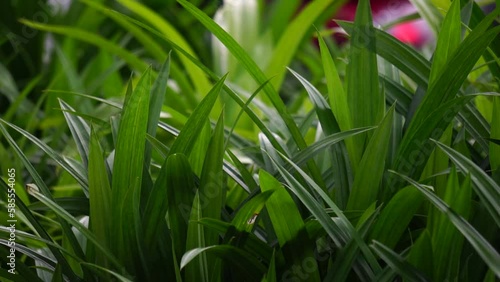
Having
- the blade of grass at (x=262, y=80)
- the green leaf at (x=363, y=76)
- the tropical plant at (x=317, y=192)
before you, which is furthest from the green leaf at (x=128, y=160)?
the green leaf at (x=363, y=76)

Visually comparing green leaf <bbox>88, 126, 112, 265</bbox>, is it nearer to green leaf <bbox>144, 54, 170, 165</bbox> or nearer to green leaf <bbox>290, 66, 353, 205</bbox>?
green leaf <bbox>144, 54, 170, 165</bbox>

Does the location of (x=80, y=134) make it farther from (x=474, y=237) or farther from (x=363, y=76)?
(x=474, y=237)

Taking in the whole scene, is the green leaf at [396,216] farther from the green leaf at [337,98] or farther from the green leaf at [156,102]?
the green leaf at [156,102]

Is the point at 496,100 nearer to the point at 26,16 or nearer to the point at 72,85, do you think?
the point at 72,85

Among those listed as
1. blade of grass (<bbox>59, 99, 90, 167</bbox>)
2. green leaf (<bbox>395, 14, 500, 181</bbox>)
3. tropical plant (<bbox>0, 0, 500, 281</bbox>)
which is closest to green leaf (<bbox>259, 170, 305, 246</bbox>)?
tropical plant (<bbox>0, 0, 500, 281</bbox>)

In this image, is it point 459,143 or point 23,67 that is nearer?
point 459,143

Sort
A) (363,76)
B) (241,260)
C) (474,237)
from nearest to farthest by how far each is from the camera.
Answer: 1. (474,237)
2. (241,260)
3. (363,76)

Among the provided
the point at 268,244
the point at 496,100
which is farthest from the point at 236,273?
the point at 496,100

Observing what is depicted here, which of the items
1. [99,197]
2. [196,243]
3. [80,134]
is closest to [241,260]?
[196,243]
